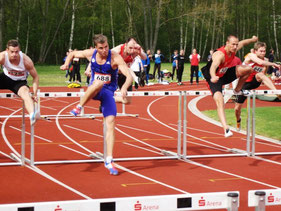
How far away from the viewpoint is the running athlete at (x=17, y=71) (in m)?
9.03

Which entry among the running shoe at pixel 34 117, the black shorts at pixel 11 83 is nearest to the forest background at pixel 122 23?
the black shorts at pixel 11 83

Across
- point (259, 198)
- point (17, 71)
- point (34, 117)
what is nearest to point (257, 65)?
point (17, 71)

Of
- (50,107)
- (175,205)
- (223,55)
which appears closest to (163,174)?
(223,55)

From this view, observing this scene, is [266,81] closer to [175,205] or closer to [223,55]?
[223,55]

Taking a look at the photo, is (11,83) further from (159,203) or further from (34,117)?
(159,203)

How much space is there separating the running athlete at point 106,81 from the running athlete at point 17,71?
72 cm

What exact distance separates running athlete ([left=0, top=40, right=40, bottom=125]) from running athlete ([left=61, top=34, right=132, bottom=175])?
72 centimetres

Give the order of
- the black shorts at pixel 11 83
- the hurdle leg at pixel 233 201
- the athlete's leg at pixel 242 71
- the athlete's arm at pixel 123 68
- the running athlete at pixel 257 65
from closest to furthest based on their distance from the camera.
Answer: the hurdle leg at pixel 233 201, the athlete's arm at pixel 123 68, the black shorts at pixel 11 83, the athlete's leg at pixel 242 71, the running athlete at pixel 257 65

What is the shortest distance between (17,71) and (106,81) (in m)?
1.48

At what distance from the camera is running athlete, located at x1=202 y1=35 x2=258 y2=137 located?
31.8 feet

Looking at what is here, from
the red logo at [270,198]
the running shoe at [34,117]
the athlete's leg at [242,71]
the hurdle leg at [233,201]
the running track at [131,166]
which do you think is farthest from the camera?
the athlete's leg at [242,71]

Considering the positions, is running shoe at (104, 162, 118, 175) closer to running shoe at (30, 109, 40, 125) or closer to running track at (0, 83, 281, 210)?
running track at (0, 83, 281, 210)

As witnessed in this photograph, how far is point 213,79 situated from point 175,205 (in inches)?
214

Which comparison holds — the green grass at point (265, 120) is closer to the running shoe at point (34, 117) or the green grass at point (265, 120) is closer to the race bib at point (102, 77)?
the race bib at point (102, 77)
